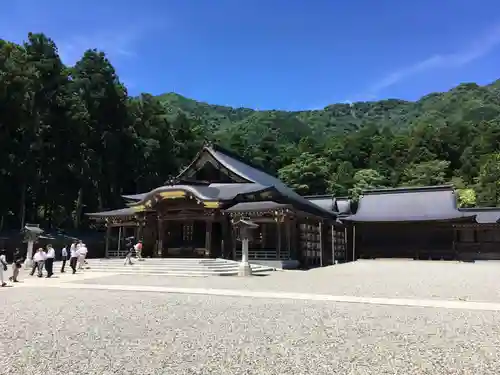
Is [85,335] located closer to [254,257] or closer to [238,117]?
[254,257]

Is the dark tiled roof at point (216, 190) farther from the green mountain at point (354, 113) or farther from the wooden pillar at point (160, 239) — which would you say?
the green mountain at point (354, 113)

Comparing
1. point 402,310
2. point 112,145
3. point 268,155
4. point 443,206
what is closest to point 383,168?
point 268,155

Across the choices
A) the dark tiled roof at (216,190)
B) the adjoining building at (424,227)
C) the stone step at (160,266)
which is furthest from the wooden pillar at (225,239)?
the adjoining building at (424,227)

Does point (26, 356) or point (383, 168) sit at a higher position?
point (383, 168)

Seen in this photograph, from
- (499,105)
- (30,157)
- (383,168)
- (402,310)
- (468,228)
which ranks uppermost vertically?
(499,105)

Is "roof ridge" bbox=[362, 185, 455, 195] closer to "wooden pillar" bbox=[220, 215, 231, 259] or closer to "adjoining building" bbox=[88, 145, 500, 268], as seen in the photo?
"adjoining building" bbox=[88, 145, 500, 268]

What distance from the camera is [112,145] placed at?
108 feet

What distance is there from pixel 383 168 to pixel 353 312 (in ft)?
186

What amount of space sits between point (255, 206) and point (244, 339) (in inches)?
581

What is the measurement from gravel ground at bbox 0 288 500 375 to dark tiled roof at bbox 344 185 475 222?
75.6ft

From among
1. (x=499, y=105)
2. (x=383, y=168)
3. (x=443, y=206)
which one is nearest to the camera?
(x=443, y=206)

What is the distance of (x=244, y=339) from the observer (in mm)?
5434

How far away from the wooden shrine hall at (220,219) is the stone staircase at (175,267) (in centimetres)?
183

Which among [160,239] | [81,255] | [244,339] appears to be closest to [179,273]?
[81,255]
